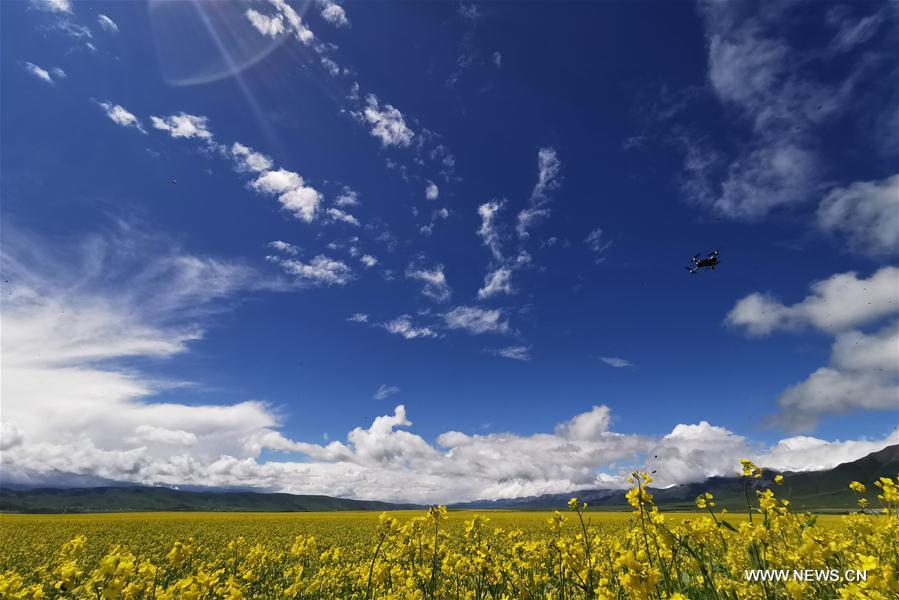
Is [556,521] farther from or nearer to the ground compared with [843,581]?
farther from the ground

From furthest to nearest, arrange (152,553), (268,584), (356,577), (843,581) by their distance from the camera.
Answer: (152,553), (268,584), (356,577), (843,581)

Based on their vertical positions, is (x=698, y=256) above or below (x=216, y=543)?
above

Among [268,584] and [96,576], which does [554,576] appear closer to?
[96,576]

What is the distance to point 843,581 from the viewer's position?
17.0ft

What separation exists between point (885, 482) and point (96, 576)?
10.8 metres

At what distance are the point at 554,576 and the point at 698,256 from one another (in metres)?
12.6

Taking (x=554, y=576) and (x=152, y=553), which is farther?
(x=152, y=553)

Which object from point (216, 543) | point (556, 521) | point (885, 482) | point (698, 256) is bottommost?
point (216, 543)

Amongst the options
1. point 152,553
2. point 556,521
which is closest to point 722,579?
point 556,521

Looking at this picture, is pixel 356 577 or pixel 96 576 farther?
pixel 356 577

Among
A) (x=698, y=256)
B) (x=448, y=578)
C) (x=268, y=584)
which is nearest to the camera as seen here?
(x=448, y=578)

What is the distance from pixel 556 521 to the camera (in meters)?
6.39

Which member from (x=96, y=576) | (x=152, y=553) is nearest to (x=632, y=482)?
(x=96, y=576)

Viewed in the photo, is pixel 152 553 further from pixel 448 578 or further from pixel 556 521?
pixel 556 521
